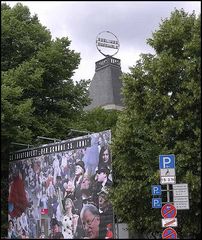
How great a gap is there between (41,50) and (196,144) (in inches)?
588

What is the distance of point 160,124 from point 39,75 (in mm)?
10263

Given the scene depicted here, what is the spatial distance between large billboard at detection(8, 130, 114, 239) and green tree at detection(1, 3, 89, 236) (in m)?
1.43

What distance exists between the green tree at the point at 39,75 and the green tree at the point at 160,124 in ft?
26.5

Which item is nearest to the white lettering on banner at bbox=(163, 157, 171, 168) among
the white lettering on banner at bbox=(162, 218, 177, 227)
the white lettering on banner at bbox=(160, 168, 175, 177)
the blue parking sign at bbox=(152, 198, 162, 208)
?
the white lettering on banner at bbox=(160, 168, 175, 177)

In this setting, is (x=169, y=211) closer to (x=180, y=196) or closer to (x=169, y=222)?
(x=169, y=222)

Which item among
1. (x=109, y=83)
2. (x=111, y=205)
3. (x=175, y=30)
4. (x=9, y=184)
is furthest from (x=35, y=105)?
(x=109, y=83)

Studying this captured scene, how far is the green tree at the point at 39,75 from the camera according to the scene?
27328 mm

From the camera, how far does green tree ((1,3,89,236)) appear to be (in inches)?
1076

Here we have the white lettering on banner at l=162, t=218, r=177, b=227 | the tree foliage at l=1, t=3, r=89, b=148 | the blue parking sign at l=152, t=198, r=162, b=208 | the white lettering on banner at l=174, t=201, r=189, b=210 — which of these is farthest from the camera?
the tree foliage at l=1, t=3, r=89, b=148

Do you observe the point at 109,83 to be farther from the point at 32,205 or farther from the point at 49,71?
the point at 32,205

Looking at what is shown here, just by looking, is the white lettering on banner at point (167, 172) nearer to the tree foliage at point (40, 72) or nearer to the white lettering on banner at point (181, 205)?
the white lettering on banner at point (181, 205)

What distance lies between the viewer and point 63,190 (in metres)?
22.8

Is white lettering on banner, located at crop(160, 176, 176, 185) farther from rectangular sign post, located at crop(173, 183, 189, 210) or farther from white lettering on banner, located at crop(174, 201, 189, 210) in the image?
white lettering on banner, located at crop(174, 201, 189, 210)

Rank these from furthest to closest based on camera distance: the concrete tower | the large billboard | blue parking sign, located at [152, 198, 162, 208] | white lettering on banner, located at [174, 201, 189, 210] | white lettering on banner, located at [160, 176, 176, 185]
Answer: the concrete tower → the large billboard → blue parking sign, located at [152, 198, 162, 208] → white lettering on banner, located at [160, 176, 176, 185] → white lettering on banner, located at [174, 201, 189, 210]
